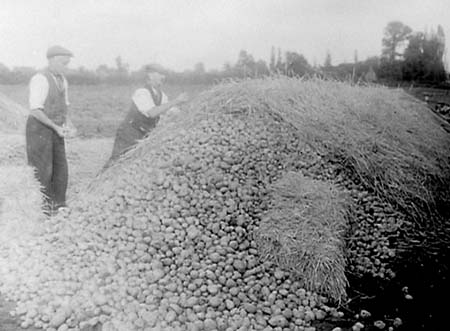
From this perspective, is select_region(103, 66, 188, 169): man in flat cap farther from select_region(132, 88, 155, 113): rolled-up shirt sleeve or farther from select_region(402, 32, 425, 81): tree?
select_region(402, 32, 425, 81): tree

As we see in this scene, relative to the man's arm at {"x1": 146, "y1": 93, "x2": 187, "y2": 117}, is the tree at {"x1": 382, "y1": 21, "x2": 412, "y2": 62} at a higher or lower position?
higher

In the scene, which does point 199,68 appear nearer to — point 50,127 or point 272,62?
point 272,62

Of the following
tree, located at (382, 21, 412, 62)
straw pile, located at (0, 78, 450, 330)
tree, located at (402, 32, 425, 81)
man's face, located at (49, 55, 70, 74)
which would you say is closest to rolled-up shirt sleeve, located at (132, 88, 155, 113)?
straw pile, located at (0, 78, 450, 330)

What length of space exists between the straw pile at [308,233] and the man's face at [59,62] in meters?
1.23

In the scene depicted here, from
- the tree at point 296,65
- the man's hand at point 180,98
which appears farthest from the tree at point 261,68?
the man's hand at point 180,98

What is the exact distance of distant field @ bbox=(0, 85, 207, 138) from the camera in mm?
2744

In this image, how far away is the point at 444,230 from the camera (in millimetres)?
2744

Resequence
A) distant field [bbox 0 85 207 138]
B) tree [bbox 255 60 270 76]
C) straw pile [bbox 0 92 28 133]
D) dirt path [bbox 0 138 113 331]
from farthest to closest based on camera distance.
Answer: straw pile [bbox 0 92 28 133]
dirt path [bbox 0 138 113 331]
tree [bbox 255 60 270 76]
distant field [bbox 0 85 207 138]

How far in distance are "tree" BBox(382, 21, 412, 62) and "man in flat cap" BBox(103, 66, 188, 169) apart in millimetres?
1123

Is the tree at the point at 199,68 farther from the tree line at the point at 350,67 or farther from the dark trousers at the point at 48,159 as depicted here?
the dark trousers at the point at 48,159

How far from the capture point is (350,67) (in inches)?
119

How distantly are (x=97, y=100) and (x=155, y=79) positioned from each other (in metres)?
0.38

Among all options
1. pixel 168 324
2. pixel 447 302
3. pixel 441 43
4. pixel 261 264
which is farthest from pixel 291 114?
pixel 168 324

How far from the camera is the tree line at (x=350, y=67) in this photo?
2.54 m
